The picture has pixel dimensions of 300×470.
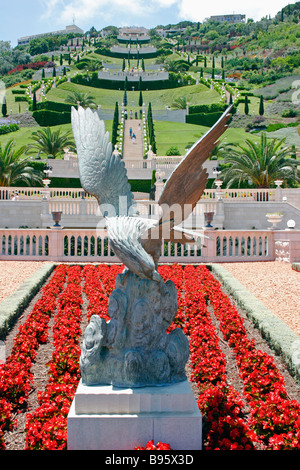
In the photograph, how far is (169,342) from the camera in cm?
524

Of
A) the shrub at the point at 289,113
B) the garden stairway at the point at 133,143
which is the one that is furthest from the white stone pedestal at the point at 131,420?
the shrub at the point at 289,113

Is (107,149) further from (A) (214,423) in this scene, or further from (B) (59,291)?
(B) (59,291)

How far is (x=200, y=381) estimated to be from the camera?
6.46 m

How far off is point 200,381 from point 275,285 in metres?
5.97

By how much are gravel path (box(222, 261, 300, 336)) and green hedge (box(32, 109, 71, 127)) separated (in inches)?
1895

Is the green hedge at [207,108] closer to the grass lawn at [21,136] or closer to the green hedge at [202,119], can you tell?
the green hedge at [202,119]

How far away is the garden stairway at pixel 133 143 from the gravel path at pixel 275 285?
1150 inches

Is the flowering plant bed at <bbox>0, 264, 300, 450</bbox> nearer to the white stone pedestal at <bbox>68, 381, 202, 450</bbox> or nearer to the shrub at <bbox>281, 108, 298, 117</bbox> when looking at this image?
the white stone pedestal at <bbox>68, 381, 202, 450</bbox>

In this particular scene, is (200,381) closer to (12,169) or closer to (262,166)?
(262,166)

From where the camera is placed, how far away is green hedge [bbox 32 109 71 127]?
57.8 metres

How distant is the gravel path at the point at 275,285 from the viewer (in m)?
9.45

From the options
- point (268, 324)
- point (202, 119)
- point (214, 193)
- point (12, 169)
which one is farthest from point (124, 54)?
point (268, 324)

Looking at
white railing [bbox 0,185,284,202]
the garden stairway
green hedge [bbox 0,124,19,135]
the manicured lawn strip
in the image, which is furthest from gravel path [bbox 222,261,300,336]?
green hedge [bbox 0,124,19,135]

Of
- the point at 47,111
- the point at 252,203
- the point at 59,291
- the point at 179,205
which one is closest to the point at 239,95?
the point at 47,111
